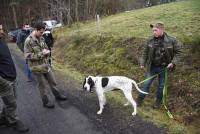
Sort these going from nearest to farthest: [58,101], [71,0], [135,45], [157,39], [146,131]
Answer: [146,131], [157,39], [58,101], [135,45], [71,0]

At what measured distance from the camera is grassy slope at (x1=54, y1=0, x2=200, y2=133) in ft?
27.7

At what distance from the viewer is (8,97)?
723 centimetres

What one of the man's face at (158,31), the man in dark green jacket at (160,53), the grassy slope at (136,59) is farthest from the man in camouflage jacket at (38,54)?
the man's face at (158,31)

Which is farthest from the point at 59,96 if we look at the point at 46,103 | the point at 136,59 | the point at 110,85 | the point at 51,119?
the point at 136,59

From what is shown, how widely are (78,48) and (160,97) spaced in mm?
8804

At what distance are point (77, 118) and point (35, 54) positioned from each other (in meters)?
1.93

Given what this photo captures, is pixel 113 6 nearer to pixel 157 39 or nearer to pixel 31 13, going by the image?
pixel 31 13

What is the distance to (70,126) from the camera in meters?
7.74

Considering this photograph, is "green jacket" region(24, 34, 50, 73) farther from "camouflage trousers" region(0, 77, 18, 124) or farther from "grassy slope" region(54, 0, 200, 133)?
"grassy slope" region(54, 0, 200, 133)

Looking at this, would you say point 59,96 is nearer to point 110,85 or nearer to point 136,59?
point 110,85

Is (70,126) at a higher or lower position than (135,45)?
lower

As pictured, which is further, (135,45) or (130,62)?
(135,45)

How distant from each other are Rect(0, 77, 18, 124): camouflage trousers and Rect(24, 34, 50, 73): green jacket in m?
1.27

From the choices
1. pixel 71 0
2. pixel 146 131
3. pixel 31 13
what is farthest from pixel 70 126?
pixel 31 13
